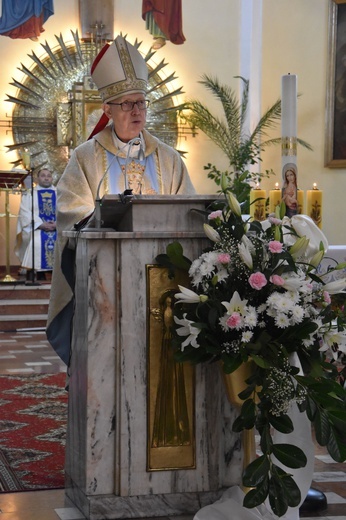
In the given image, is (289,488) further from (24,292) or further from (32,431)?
(24,292)

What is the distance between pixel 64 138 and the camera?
1312 centimetres

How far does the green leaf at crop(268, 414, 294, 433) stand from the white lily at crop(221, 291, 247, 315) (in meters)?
0.36

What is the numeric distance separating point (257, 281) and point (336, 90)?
10.3 metres

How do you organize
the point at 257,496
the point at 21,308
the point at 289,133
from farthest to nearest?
the point at 21,308
the point at 289,133
the point at 257,496

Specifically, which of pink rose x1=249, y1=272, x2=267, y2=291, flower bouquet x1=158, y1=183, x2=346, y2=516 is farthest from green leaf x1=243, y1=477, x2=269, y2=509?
pink rose x1=249, y1=272, x2=267, y2=291

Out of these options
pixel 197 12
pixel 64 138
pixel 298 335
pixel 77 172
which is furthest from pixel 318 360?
pixel 197 12

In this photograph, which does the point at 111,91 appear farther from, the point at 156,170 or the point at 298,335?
the point at 298,335

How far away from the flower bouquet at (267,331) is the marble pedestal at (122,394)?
0.16 m

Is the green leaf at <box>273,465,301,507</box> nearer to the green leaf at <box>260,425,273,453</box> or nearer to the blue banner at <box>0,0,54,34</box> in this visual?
the green leaf at <box>260,425,273,453</box>

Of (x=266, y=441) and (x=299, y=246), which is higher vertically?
(x=299, y=246)

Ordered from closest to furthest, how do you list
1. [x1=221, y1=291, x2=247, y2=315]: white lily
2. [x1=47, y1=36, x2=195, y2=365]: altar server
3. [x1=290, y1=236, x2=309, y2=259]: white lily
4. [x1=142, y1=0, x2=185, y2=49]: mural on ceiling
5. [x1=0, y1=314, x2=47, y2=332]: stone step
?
[x1=221, y1=291, x2=247, y2=315]: white lily, [x1=290, y1=236, x2=309, y2=259]: white lily, [x1=47, y1=36, x2=195, y2=365]: altar server, [x1=0, y1=314, x2=47, y2=332]: stone step, [x1=142, y1=0, x2=185, y2=49]: mural on ceiling

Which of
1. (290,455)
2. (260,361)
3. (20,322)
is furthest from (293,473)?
(20,322)

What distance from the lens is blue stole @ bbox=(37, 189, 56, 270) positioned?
1195 cm

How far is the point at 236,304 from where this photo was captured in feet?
10.0
